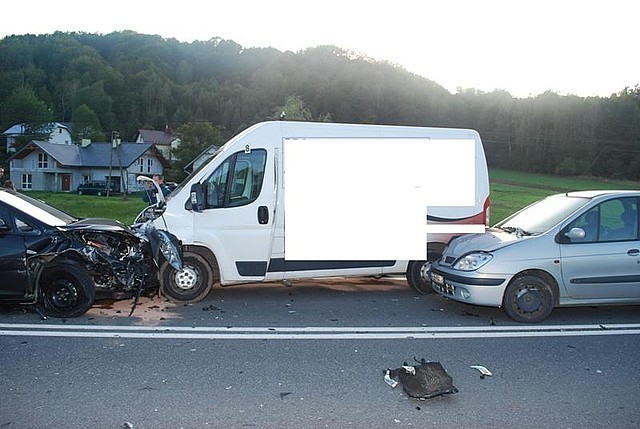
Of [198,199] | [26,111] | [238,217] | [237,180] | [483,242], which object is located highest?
[26,111]

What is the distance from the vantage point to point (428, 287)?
8883 mm

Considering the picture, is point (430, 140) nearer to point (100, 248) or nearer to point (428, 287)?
point (428, 287)

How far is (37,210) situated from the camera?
7.86 metres

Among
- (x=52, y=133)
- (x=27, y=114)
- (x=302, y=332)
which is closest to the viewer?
(x=302, y=332)

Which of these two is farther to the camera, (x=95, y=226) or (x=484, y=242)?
(x=95, y=226)

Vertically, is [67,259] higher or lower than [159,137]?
lower

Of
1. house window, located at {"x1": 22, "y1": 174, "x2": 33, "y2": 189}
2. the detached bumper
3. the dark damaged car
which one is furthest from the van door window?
house window, located at {"x1": 22, "y1": 174, "x2": 33, "y2": 189}

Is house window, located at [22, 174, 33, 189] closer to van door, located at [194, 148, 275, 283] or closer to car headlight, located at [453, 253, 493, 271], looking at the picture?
van door, located at [194, 148, 275, 283]

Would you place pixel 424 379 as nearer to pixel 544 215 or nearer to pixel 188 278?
pixel 544 215

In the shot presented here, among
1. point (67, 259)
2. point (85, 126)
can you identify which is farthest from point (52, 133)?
point (67, 259)

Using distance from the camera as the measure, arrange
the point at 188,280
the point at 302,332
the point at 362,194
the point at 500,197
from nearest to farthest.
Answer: the point at 302,332, the point at 188,280, the point at 362,194, the point at 500,197

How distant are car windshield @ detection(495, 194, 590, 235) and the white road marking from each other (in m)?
1.36

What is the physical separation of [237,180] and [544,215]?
4220 millimetres

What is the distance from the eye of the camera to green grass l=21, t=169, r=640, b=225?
24.5 metres
